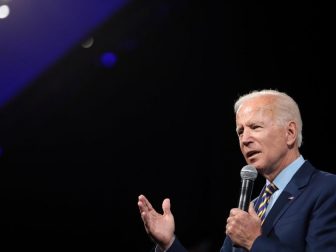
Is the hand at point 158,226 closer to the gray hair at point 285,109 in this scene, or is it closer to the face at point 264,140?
the face at point 264,140

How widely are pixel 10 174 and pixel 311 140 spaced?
2.55 metres

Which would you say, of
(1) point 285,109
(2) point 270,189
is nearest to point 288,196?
(2) point 270,189

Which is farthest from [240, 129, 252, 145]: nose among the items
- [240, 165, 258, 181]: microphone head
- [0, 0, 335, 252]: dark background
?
[0, 0, 335, 252]: dark background

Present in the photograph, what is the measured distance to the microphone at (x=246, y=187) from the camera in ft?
5.49

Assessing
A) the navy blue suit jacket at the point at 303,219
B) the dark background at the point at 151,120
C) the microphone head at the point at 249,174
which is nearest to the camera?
the navy blue suit jacket at the point at 303,219

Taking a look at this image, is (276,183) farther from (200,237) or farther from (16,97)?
(16,97)

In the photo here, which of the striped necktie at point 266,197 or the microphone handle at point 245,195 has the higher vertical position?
the microphone handle at point 245,195

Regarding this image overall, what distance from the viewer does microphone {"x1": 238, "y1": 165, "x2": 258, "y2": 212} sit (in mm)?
1675

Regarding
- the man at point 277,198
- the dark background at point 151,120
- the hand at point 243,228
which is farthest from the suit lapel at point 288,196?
the dark background at point 151,120

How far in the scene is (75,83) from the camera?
3.86m

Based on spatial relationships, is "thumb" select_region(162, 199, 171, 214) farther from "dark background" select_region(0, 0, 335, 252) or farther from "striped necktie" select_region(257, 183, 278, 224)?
"dark background" select_region(0, 0, 335, 252)

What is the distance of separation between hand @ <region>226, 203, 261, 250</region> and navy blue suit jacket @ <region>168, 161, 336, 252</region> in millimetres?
24

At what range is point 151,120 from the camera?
4074mm

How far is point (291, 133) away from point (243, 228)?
52cm
